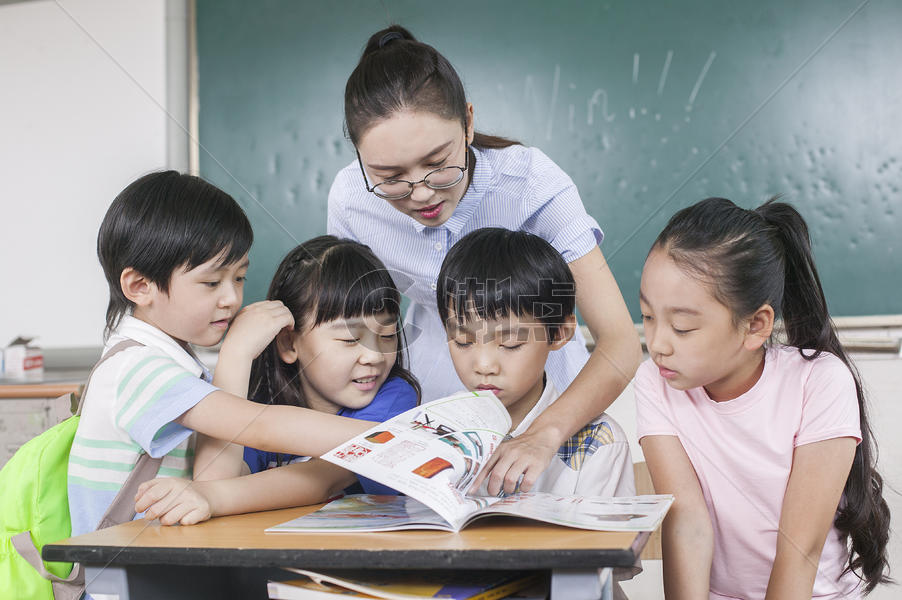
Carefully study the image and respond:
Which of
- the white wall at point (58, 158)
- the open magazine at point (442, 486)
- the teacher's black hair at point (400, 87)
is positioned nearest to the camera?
the open magazine at point (442, 486)

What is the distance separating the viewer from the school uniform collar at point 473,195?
141 centimetres

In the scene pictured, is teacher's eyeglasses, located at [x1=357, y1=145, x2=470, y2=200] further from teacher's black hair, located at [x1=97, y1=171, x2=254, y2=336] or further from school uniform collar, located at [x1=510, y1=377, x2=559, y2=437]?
school uniform collar, located at [x1=510, y1=377, x2=559, y2=437]

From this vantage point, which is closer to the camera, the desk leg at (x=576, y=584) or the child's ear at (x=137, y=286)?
the desk leg at (x=576, y=584)

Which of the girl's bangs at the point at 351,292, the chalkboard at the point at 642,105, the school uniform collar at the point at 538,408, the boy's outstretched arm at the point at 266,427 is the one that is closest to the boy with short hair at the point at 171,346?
the boy's outstretched arm at the point at 266,427

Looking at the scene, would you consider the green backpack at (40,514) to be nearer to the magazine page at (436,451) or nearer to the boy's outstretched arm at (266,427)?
the boy's outstretched arm at (266,427)

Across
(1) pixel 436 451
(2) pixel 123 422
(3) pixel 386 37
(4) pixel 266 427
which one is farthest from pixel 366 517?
(3) pixel 386 37

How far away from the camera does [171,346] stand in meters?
1.12

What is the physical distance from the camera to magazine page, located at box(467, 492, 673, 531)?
2.33 ft

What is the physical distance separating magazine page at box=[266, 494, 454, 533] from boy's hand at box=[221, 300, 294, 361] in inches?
12.0

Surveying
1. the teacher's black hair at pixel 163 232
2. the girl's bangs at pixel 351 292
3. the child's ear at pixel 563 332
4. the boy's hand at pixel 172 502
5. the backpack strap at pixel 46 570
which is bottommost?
the backpack strap at pixel 46 570

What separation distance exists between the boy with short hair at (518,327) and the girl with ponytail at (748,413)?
0.08 metres

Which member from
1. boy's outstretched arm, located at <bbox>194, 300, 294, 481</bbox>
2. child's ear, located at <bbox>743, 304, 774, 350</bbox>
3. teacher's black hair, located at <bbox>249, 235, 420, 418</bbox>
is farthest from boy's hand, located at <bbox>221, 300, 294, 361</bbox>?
child's ear, located at <bbox>743, 304, 774, 350</bbox>

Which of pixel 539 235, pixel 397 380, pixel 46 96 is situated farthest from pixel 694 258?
pixel 46 96

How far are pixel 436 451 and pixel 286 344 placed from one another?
642mm
